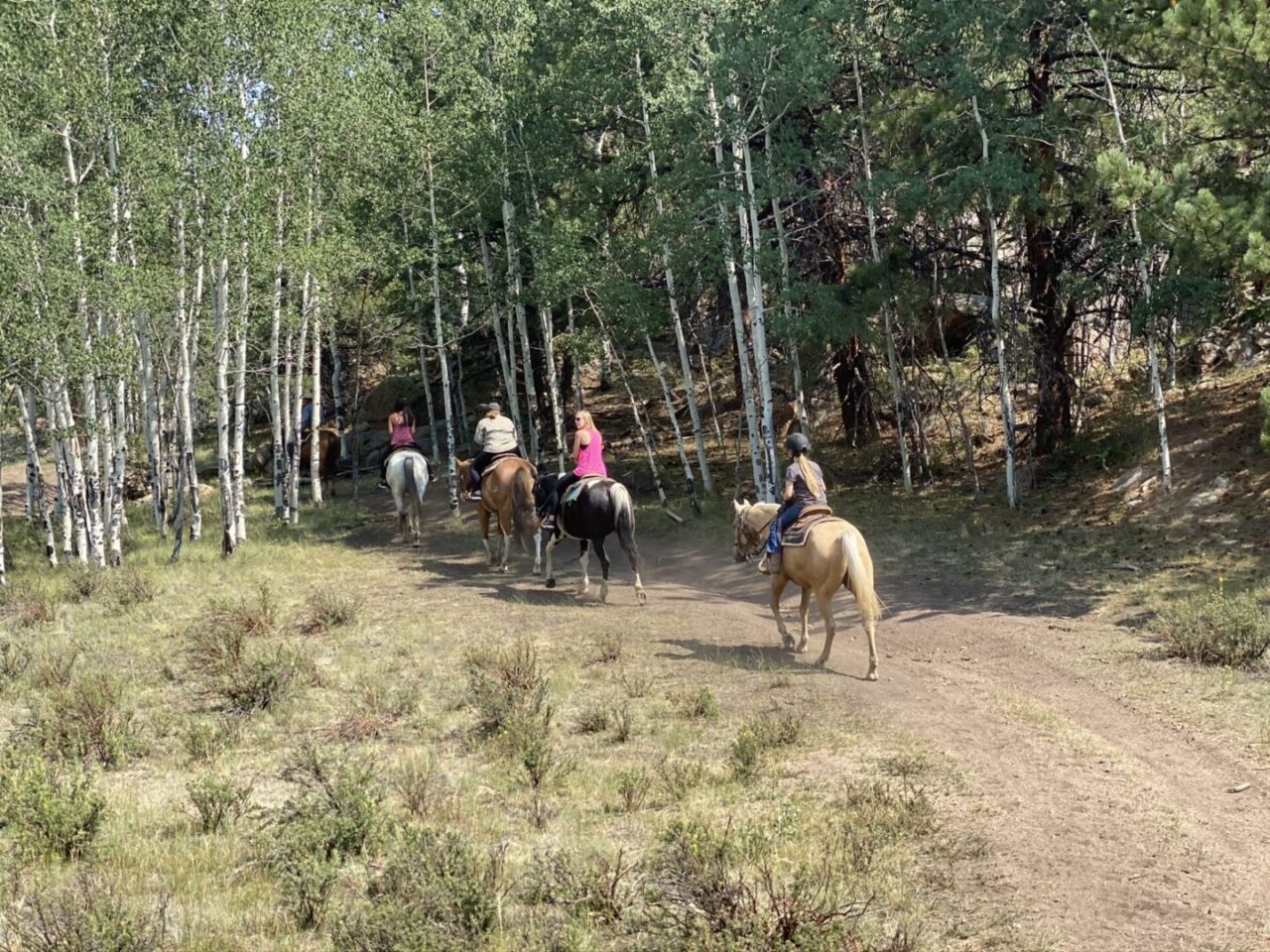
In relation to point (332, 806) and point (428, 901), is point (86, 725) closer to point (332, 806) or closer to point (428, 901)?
point (332, 806)

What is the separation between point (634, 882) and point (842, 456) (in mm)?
22178

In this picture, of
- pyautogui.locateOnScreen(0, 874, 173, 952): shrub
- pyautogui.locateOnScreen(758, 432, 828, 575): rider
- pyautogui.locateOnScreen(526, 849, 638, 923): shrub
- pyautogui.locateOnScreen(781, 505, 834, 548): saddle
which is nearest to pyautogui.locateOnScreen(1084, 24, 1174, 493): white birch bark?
pyautogui.locateOnScreen(758, 432, 828, 575): rider

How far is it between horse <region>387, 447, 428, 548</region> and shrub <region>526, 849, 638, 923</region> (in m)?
16.6

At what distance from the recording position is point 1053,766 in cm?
923

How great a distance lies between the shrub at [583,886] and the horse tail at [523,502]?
1340 centimetres

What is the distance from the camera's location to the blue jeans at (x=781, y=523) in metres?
13.4

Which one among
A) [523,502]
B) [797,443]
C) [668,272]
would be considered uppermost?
[668,272]

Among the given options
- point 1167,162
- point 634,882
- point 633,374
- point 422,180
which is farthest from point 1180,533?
point 633,374

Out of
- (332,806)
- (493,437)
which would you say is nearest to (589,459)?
(493,437)

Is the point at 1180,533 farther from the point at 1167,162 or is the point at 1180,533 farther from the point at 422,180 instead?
the point at 422,180

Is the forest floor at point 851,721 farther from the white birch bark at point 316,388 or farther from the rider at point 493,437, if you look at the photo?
the white birch bark at point 316,388

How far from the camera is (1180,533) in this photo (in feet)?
61.4

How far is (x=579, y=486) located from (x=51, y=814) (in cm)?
1025

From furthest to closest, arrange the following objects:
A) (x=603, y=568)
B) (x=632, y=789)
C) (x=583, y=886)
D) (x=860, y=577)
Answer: (x=603, y=568), (x=860, y=577), (x=632, y=789), (x=583, y=886)
